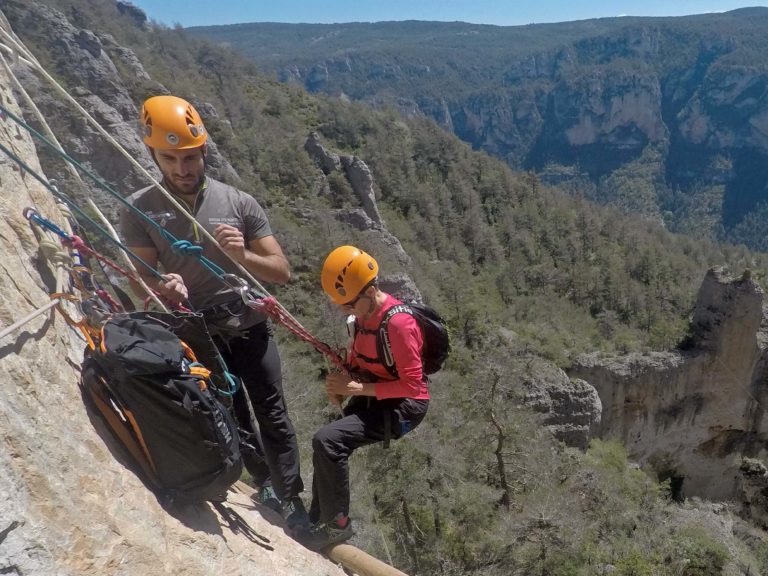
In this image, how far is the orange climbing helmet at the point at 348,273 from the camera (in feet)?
9.72

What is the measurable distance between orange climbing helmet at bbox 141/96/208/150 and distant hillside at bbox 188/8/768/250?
11548 cm

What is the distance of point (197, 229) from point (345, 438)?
1439mm

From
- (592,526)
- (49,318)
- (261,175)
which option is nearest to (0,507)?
(49,318)

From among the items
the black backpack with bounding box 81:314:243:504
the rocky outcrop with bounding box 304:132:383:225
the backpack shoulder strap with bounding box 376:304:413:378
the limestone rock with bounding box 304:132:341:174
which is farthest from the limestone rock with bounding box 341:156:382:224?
the black backpack with bounding box 81:314:243:504

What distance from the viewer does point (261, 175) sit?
3216 cm

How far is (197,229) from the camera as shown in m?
2.86

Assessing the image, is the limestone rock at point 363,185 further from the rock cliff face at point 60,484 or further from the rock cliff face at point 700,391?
the rock cliff face at point 60,484

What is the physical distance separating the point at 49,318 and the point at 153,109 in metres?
1.20

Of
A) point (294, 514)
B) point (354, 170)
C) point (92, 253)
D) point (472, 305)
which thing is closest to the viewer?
point (92, 253)

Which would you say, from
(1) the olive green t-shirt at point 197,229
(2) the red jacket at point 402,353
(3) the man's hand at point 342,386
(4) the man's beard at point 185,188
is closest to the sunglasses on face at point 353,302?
(2) the red jacket at point 402,353

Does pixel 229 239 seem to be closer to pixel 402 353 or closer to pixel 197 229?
pixel 197 229

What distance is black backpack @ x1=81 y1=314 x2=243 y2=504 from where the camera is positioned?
2.13 metres

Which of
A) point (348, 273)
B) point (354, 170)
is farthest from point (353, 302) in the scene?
point (354, 170)

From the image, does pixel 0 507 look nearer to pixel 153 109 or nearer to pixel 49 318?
pixel 49 318
